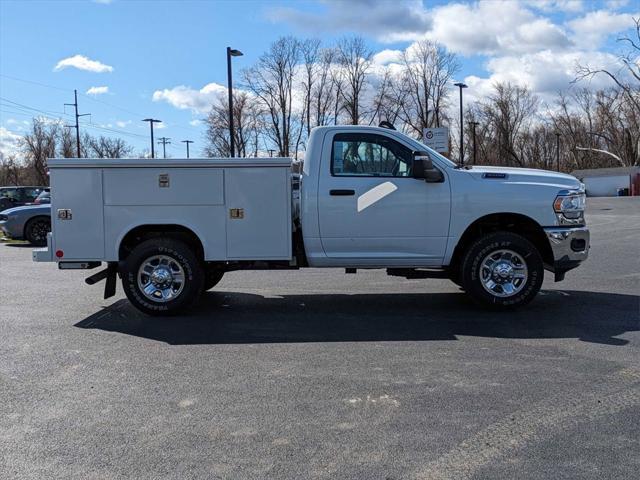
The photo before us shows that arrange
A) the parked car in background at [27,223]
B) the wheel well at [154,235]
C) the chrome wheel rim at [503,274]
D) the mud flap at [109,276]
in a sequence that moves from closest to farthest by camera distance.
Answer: the chrome wheel rim at [503,274]
the wheel well at [154,235]
the mud flap at [109,276]
the parked car in background at [27,223]

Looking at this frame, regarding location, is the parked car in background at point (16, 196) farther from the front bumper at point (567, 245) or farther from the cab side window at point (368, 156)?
the front bumper at point (567, 245)

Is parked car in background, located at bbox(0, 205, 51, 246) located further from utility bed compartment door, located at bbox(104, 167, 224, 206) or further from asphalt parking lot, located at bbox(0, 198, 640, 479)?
utility bed compartment door, located at bbox(104, 167, 224, 206)

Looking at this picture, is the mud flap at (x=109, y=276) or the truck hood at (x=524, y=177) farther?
the mud flap at (x=109, y=276)

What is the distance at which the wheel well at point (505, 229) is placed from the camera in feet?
23.5

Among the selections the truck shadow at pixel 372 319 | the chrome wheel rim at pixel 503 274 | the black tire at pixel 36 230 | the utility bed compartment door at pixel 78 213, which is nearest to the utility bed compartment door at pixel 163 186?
the utility bed compartment door at pixel 78 213

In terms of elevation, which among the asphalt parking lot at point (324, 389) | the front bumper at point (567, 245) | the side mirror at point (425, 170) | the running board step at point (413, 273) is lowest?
the asphalt parking lot at point (324, 389)

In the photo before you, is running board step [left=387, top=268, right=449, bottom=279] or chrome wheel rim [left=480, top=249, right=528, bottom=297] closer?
chrome wheel rim [left=480, top=249, right=528, bottom=297]

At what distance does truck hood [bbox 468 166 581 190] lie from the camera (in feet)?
23.1

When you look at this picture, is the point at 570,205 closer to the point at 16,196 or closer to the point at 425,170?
the point at 425,170

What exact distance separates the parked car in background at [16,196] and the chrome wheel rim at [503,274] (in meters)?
22.7

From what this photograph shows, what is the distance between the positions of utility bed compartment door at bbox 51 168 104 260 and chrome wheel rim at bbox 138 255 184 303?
1.92 ft

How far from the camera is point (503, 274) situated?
23.4 feet

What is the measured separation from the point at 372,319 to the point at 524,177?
2.53m

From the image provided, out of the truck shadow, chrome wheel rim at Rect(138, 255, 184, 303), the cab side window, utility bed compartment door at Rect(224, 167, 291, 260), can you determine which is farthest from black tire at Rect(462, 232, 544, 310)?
chrome wheel rim at Rect(138, 255, 184, 303)
